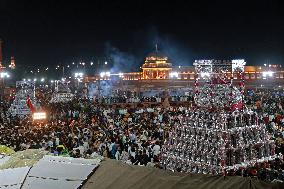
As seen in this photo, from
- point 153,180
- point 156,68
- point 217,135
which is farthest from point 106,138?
point 156,68

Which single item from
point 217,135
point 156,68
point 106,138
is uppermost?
point 156,68

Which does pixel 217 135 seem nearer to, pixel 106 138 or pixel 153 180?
pixel 153 180

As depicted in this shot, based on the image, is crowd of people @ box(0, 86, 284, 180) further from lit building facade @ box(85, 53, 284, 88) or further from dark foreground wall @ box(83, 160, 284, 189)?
lit building facade @ box(85, 53, 284, 88)

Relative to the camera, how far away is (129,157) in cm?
1542

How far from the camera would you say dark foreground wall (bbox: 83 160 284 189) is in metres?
4.27

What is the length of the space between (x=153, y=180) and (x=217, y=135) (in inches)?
294

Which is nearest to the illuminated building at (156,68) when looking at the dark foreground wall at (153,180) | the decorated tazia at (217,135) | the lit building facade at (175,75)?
the lit building facade at (175,75)

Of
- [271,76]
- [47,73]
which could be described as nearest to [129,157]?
[271,76]

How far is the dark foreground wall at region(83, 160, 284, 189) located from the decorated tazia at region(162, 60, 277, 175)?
6.80 metres

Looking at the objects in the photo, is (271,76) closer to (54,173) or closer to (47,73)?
(54,173)

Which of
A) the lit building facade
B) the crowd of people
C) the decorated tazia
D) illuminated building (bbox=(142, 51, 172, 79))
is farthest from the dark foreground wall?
illuminated building (bbox=(142, 51, 172, 79))

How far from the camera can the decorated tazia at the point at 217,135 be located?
1184cm

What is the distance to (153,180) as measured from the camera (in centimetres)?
473

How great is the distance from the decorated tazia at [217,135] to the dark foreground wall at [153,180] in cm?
680
